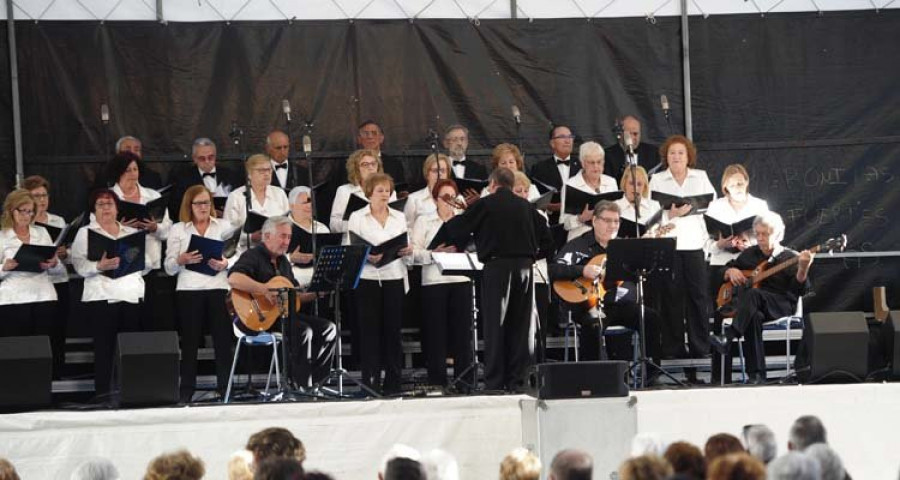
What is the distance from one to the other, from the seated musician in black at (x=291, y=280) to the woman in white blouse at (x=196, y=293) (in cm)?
34

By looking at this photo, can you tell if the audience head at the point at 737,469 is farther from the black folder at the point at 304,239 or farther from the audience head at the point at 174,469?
the black folder at the point at 304,239

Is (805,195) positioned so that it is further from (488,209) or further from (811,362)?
(488,209)

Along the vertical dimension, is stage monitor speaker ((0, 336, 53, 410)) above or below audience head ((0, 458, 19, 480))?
above

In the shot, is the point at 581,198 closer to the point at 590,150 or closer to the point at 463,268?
the point at 590,150

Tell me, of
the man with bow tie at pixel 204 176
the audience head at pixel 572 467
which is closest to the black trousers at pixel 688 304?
the man with bow tie at pixel 204 176

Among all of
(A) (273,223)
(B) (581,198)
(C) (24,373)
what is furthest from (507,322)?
(C) (24,373)

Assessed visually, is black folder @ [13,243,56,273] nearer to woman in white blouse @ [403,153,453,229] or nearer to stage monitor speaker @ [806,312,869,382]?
woman in white blouse @ [403,153,453,229]

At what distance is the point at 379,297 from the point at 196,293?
1428mm

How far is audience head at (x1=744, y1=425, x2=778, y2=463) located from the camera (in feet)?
20.8

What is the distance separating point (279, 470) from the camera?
534cm

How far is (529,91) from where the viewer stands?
13266 millimetres

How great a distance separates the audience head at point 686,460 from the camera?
5469 millimetres

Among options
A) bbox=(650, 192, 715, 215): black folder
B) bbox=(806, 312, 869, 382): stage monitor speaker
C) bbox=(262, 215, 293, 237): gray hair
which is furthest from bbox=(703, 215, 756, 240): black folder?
bbox=(262, 215, 293, 237): gray hair

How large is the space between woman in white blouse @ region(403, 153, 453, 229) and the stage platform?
254 cm
